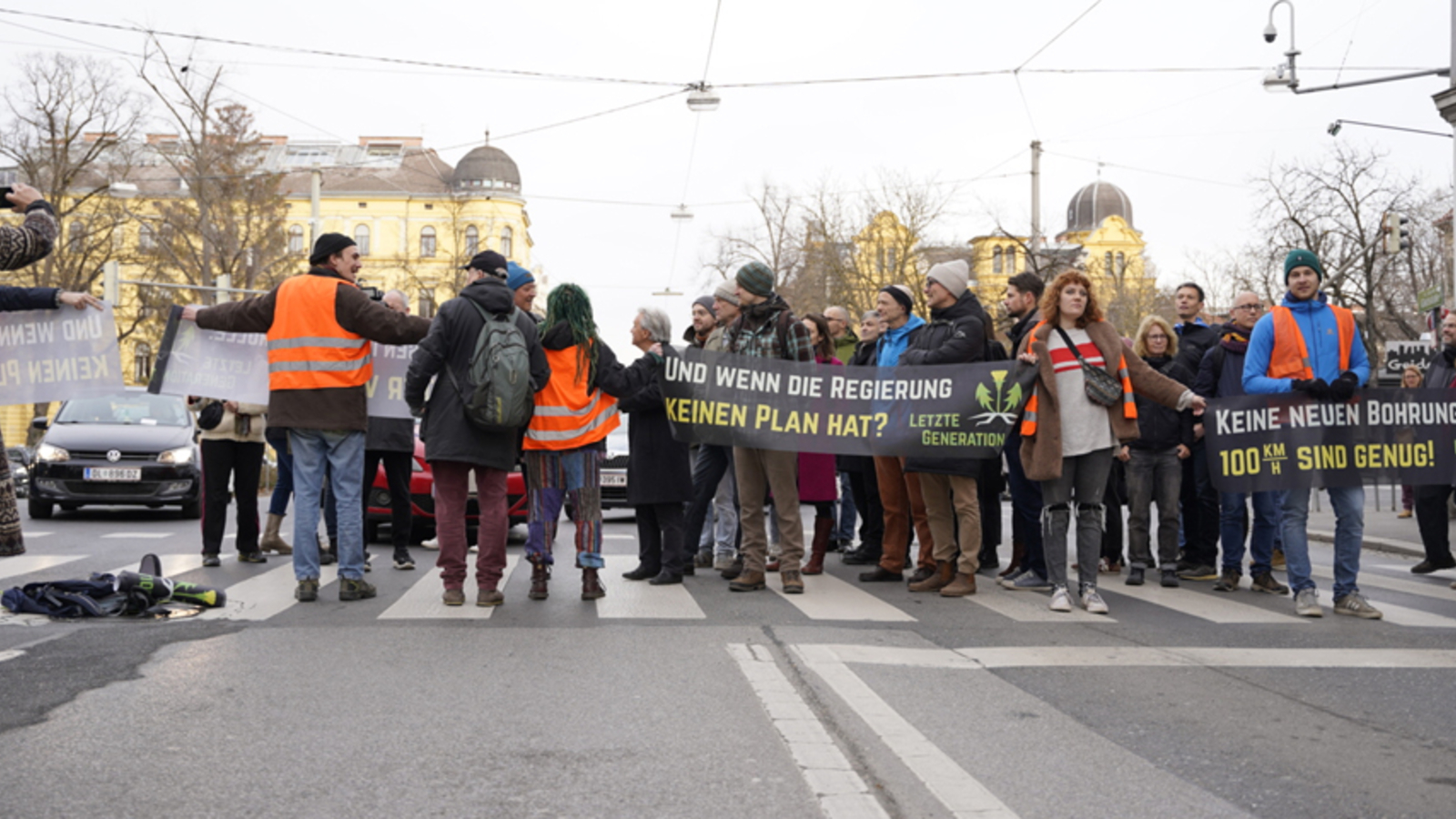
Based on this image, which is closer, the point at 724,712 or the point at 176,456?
the point at 724,712

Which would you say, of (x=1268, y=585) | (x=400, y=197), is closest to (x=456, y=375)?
(x=1268, y=585)

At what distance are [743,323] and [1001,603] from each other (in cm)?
244

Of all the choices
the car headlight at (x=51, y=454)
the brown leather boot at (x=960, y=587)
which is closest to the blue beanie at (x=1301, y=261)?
the brown leather boot at (x=960, y=587)

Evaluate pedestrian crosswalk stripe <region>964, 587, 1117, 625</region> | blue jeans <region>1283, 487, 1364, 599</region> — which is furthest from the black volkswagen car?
blue jeans <region>1283, 487, 1364, 599</region>

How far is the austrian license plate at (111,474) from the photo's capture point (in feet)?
51.7

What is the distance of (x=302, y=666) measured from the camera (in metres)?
5.67

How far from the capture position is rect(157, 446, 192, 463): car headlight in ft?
52.5

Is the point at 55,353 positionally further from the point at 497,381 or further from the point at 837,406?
the point at 837,406

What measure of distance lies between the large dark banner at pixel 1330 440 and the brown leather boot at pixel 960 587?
1.61m

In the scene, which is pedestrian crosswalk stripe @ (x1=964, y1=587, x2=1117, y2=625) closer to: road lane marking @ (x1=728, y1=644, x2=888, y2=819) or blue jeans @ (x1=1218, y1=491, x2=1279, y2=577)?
blue jeans @ (x1=1218, y1=491, x2=1279, y2=577)

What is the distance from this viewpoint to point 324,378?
7.80 m

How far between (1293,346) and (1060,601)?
6.83 ft

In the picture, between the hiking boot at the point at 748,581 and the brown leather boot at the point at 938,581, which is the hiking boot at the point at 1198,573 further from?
the hiking boot at the point at 748,581

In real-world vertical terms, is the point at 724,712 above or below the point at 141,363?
below
